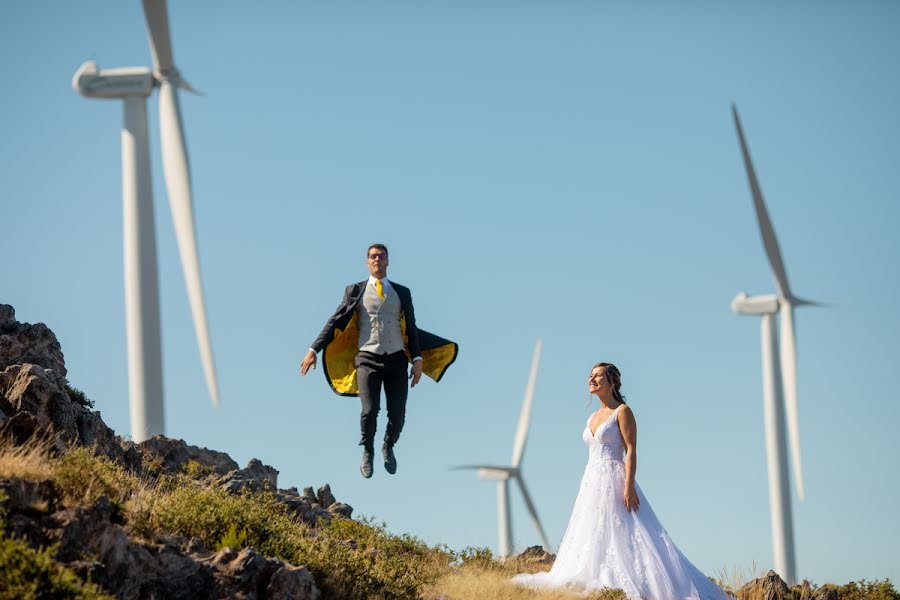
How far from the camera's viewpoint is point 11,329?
21.7 metres

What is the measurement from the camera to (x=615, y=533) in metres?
19.4

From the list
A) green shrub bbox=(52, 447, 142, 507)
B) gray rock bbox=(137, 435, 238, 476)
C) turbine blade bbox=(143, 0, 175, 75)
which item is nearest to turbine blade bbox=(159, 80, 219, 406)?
turbine blade bbox=(143, 0, 175, 75)

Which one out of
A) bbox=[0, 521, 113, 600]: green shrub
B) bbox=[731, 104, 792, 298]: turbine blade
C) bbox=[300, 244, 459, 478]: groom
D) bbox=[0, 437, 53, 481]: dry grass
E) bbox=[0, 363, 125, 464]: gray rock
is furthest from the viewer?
bbox=[731, 104, 792, 298]: turbine blade

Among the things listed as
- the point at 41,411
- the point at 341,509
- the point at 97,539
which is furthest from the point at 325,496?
the point at 97,539

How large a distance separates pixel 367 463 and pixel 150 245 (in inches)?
963

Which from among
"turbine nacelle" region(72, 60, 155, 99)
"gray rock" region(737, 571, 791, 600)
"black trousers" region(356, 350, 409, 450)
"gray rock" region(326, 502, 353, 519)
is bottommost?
"gray rock" region(737, 571, 791, 600)

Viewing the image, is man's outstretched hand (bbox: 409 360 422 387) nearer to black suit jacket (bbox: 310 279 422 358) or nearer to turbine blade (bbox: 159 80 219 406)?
black suit jacket (bbox: 310 279 422 358)

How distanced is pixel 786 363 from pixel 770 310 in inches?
557

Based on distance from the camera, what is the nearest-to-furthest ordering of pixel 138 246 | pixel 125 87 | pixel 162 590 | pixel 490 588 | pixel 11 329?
1. pixel 162 590
2. pixel 490 588
3. pixel 11 329
4. pixel 138 246
5. pixel 125 87

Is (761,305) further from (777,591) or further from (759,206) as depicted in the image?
(777,591)

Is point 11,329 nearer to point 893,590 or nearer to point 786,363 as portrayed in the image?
point 893,590

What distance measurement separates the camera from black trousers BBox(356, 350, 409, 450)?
2239 cm

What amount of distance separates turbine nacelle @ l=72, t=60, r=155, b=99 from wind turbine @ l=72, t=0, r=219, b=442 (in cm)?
118

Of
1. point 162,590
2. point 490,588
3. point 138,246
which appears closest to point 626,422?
point 490,588
